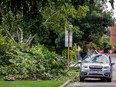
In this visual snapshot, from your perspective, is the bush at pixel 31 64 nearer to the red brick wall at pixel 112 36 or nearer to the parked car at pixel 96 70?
the parked car at pixel 96 70

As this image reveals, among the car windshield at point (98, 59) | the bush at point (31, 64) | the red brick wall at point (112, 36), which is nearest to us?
the bush at point (31, 64)

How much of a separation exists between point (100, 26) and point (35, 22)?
120 feet

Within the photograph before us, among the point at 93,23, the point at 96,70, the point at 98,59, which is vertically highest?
the point at 93,23

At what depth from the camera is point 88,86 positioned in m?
23.3

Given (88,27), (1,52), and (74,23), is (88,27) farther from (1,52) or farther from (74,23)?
(1,52)

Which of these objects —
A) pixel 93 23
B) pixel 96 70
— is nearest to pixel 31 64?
pixel 96 70

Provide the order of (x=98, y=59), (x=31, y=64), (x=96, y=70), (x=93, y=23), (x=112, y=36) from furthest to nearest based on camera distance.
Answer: (x=112, y=36) → (x=93, y=23) → (x=98, y=59) → (x=31, y=64) → (x=96, y=70)

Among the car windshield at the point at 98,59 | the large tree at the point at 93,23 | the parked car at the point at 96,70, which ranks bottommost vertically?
the parked car at the point at 96,70

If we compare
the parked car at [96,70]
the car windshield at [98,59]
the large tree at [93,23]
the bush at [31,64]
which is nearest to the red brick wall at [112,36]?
the large tree at [93,23]

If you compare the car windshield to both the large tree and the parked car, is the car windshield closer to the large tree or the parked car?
the parked car

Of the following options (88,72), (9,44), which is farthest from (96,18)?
(88,72)

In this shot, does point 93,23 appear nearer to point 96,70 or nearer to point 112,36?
point 96,70

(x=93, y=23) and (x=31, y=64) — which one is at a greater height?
(x=93, y=23)

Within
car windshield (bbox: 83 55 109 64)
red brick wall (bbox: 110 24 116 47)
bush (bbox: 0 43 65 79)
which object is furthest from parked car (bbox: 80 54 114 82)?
red brick wall (bbox: 110 24 116 47)
